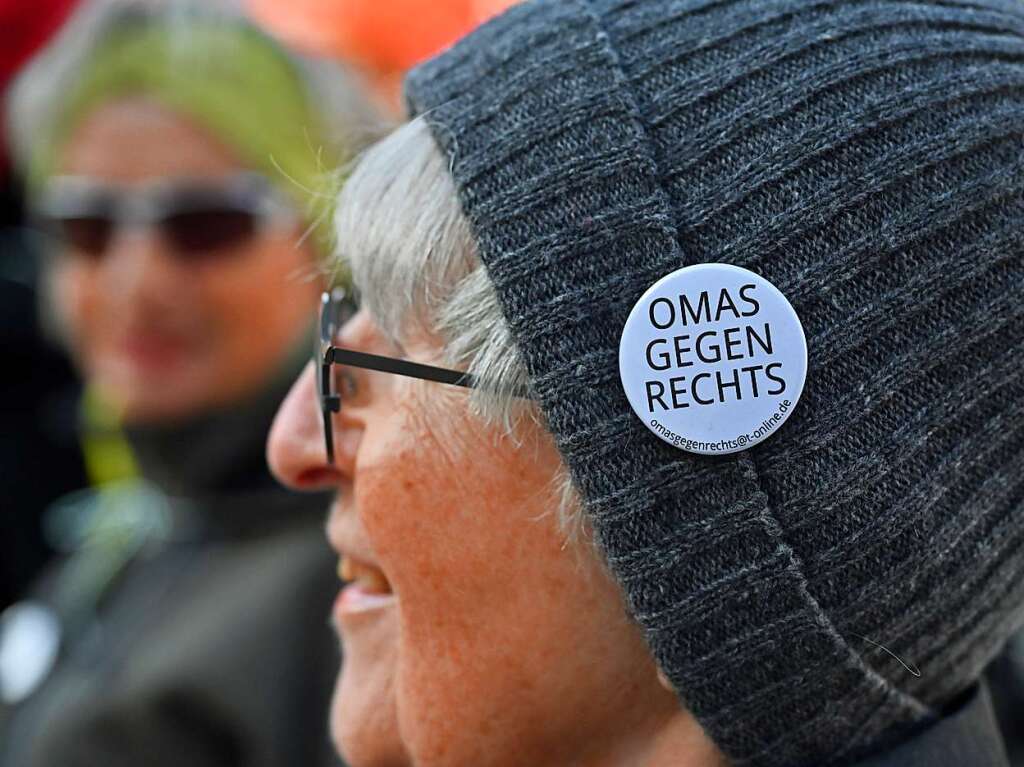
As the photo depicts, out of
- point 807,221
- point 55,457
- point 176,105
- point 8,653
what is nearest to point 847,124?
point 807,221

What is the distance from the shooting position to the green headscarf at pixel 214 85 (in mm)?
3174

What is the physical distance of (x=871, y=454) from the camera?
4.34 feet

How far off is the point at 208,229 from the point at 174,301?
0.71ft

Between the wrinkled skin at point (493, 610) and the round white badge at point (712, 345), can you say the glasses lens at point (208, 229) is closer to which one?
the wrinkled skin at point (493, 610)

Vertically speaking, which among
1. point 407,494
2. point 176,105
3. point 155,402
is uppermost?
point 176,105

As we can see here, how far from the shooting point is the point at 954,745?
4.93 feet

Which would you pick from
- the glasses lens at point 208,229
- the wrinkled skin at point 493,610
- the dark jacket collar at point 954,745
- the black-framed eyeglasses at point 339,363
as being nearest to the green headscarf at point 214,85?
the glasses lens at point 208,229

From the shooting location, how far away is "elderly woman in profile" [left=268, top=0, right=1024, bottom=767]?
4.34 ft

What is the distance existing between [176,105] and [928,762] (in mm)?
2550

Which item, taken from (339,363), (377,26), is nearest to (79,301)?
(377,26)

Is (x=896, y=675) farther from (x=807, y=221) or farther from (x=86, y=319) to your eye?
(x=86, y=319)

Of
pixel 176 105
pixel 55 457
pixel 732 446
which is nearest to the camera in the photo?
pixel 732 446

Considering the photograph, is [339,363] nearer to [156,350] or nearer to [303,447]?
[303,447]

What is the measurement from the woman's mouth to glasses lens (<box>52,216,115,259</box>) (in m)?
1.80
